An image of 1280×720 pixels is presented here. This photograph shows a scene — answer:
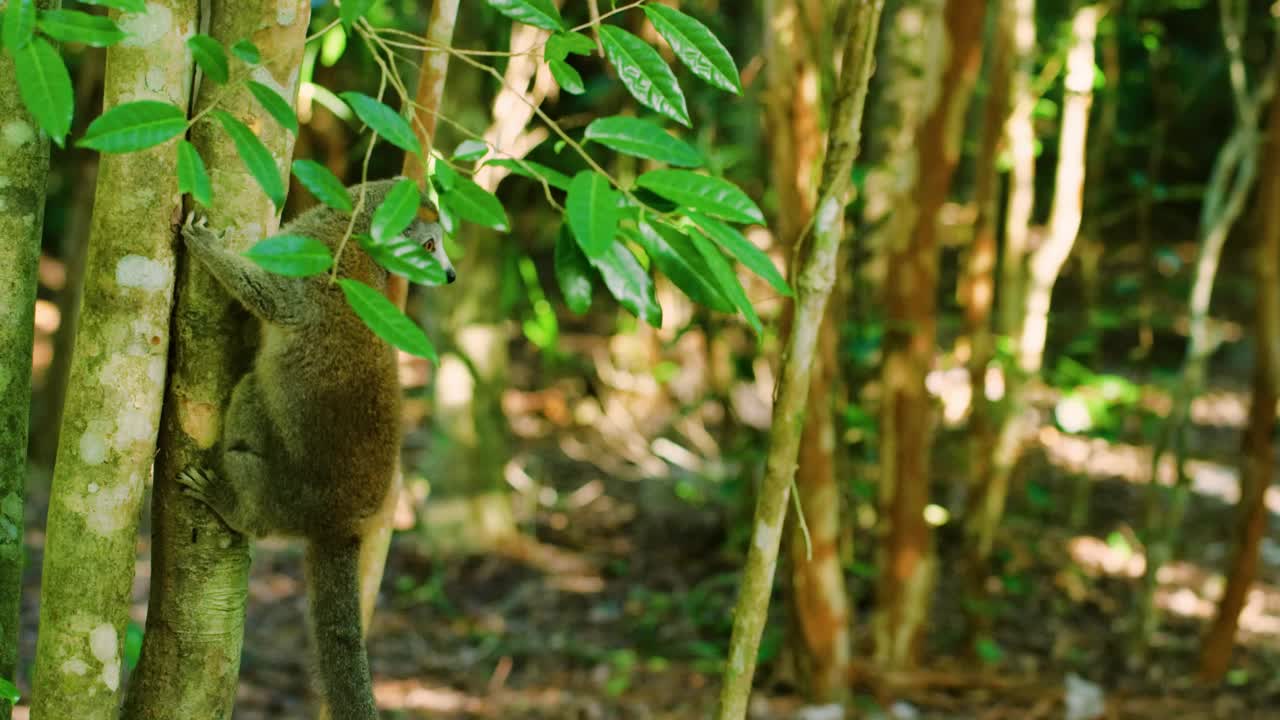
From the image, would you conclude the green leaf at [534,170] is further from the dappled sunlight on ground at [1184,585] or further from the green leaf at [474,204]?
the dappled sunlight on ground at [1184,585]

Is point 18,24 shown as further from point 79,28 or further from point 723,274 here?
point 723,274

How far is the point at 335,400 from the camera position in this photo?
3166 mm

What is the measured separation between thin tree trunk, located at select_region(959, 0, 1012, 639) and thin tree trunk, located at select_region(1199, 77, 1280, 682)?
1.14 metres

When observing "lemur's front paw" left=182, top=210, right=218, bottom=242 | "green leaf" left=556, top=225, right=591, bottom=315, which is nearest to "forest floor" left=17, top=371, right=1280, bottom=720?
"lemur's front paw" left=182, top=210, right=218, bottom=242

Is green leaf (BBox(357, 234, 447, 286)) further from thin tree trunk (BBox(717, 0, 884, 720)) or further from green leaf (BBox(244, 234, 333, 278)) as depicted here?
thin tree trunk (BBox(717, 0, 884, 720))

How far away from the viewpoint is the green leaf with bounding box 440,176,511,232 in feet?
6.17

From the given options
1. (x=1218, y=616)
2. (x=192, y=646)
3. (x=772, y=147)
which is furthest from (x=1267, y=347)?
(x=192, y=646)

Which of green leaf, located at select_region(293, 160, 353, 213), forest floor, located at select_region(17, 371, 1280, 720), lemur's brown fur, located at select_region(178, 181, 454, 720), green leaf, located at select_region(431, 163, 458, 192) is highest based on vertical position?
green leaf, located at select_region(431, 163, 458, 192)

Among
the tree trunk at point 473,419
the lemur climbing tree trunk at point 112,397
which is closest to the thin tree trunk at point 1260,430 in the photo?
the tree trunk at point 473,419

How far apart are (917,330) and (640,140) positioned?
385 centimetres

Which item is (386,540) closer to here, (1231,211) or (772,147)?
(772,147)

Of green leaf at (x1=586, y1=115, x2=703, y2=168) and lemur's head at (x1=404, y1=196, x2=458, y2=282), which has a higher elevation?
green leaf at (x1=586, y1=115, x2=703, y2=168)

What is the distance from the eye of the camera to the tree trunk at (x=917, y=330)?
545 centimetres

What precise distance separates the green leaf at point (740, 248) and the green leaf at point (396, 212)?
447 mm
